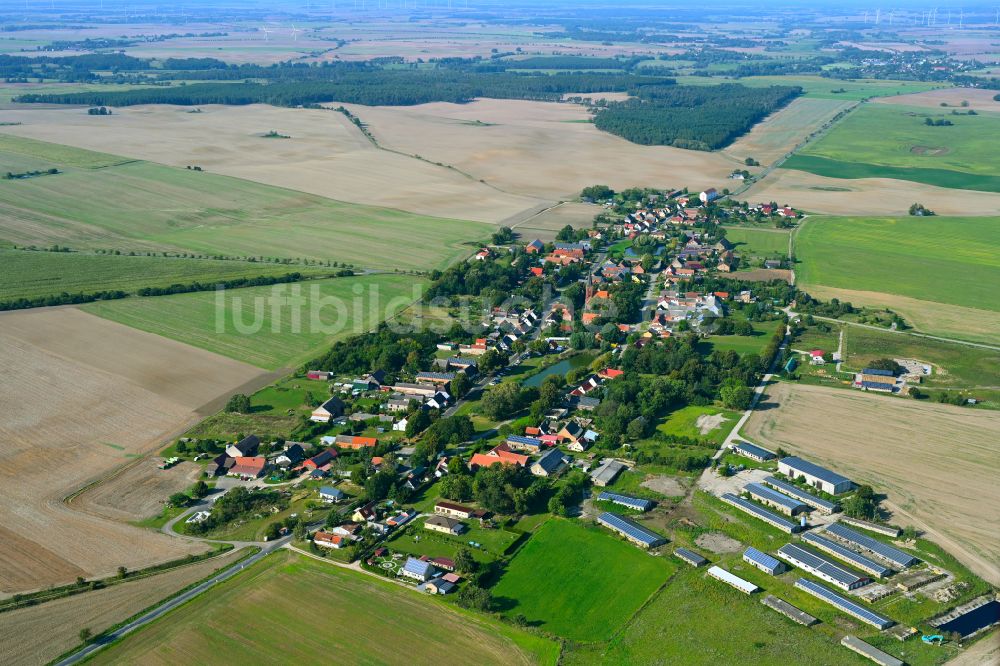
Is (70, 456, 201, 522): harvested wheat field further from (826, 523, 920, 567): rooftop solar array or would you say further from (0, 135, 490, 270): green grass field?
(0, 135, 490, 270): green grass field

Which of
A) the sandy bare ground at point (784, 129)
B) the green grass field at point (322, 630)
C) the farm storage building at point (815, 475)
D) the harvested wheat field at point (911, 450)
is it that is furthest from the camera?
the sandy bare ground at point (784, 129)

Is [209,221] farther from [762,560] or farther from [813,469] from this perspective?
[762,560]

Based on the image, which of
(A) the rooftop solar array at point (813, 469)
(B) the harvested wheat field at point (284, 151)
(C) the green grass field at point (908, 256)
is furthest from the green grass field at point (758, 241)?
(A) the rooftop solar array at point (813, 469)

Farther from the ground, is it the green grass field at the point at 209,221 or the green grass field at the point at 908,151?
the green grass field at the point at 908,151

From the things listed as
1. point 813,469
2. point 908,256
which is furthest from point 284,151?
point 813,469

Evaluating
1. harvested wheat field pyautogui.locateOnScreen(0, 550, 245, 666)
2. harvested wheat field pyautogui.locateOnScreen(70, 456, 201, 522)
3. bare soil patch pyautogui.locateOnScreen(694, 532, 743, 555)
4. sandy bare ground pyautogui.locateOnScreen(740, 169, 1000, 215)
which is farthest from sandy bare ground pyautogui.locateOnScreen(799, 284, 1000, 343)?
harvested wheat field pyautogui.locateOnScreen(0, 550, 245, 666)

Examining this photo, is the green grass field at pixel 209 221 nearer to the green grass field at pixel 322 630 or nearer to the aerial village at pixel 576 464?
the aerial village at pixel 576 464
